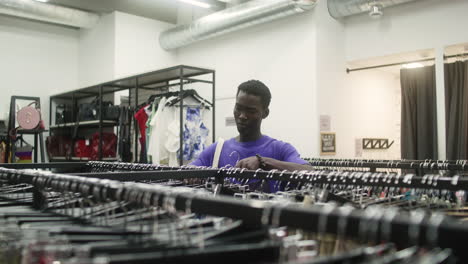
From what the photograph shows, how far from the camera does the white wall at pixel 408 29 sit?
16.2 ft

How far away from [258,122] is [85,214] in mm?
1530

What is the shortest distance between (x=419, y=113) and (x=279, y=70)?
2.00 metres

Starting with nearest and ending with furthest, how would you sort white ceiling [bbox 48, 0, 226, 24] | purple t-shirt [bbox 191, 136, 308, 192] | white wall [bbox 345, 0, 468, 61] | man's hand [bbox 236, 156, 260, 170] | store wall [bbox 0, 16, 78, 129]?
man's hand [bbox 236, 156, 260, 170], purple t-shirt [bbox 191, 136, 308, 192], white wall [bbox 345, 0, 468, 61], white ceiling [bbox 48, 0, 226, 24], store wall [bbox 0, 16, 78, 129]

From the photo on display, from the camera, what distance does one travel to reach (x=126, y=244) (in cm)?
80

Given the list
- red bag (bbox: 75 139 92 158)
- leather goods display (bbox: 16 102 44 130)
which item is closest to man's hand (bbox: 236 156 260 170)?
leather goods display (bbox: 16 102 44 130)

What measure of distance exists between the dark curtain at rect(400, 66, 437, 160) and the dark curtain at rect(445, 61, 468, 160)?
0.22 meters

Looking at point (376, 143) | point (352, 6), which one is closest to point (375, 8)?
point (352, 6)

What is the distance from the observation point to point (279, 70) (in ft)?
20.2

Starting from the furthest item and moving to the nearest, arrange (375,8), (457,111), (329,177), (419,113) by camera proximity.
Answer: (419,113) < (375,8) < (457,111) < (329,177)

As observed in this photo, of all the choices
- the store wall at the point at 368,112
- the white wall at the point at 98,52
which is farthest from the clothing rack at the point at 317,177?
the white wall at the point at 98,52

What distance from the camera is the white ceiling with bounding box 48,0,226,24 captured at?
23.8 feet

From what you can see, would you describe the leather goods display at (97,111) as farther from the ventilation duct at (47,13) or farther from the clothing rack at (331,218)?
the clothing rack at (331,218)

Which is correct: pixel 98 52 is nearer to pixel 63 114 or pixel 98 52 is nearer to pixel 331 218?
pixel 63 114

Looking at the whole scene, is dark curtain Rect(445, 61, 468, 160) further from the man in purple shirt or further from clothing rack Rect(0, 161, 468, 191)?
clothing rack Rect(0, 161, 468, 191)
